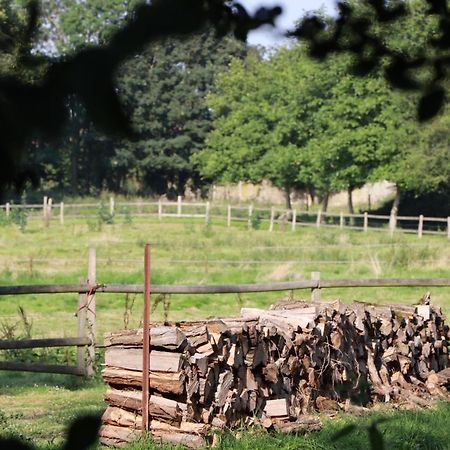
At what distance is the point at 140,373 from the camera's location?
6207mm

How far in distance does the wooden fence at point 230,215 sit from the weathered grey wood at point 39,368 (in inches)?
936

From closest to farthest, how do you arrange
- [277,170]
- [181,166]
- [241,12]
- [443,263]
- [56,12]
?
1. [56,12]
2. [241,12]
3. [443,263]
4. [277,170]
5. [181,166]

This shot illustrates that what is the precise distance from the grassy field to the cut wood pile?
1.19 ft

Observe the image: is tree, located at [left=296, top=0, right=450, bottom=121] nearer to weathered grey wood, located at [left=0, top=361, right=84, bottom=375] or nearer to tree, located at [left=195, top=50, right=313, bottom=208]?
weathered grey wood, located at [left=0, top=361, right=84, bottom=375]

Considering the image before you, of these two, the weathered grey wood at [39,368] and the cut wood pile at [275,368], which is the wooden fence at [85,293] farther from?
the cut wood pile at [275,368]

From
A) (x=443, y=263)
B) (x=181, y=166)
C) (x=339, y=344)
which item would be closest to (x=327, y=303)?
(x=339, y=344)

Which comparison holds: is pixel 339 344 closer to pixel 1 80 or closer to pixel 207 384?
pixel 207 384

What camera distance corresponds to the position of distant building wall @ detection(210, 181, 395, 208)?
55.2 m

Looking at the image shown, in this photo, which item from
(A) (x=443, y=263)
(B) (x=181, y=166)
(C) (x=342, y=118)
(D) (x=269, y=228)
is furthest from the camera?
(B) (x=181, y=166)

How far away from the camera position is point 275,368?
6980 mm

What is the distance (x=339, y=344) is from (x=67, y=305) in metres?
8.37

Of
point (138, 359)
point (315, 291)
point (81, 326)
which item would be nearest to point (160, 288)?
point (81, 326)

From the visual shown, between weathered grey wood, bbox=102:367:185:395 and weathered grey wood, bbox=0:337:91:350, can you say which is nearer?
weathered grey wood, bbox=102:367:185:395

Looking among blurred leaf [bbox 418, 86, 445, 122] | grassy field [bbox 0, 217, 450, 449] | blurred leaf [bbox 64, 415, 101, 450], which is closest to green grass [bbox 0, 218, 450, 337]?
grassy field [bbox 0, 217, 450, 449]
